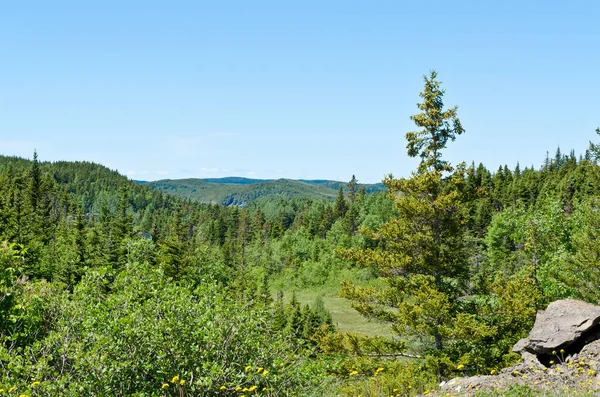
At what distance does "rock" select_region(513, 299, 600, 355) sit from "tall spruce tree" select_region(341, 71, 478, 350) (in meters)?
4.03

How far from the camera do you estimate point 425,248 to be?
18.4 meters

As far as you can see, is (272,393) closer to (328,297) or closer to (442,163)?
(442,163)

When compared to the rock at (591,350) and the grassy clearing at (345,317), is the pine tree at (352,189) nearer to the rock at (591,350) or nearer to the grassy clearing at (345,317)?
the grassy clearing at (345,317)

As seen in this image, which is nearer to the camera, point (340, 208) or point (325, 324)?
point (325, 324)

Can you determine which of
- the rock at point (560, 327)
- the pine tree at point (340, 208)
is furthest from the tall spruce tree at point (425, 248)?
the pine tree at point (340, 208)

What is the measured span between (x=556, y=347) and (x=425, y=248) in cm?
677

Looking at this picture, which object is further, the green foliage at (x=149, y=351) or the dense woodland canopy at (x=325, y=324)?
the dense woodland canopy at (x=325, y=324)

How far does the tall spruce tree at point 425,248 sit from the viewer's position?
57.1 ft

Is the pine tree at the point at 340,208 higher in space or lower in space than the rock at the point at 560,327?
higher

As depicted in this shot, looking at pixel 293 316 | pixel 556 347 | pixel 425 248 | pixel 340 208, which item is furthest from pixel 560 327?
pixel 340 208

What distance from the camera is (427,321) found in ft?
57.3

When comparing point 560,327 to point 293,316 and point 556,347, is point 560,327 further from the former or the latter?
point 293,316

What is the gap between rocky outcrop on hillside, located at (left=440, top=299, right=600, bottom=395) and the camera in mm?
10296

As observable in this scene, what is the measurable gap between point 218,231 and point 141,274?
13949 cm
